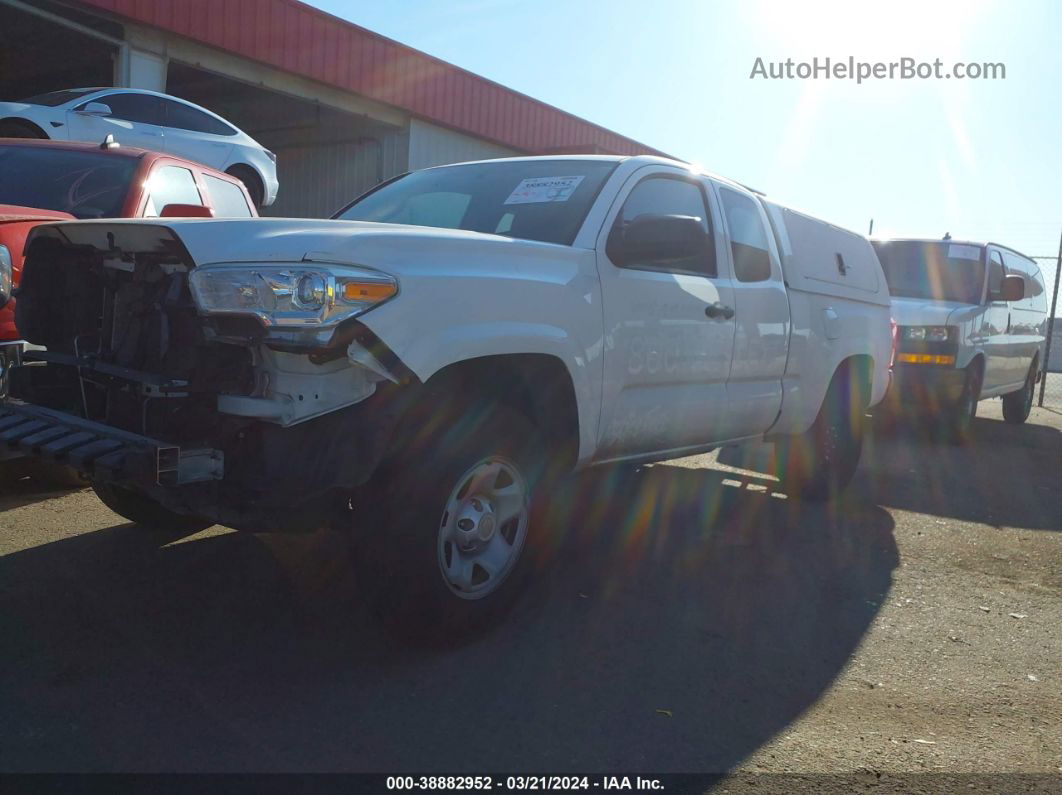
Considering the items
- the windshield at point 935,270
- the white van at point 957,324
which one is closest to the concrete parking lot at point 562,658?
the white van at point 957,324

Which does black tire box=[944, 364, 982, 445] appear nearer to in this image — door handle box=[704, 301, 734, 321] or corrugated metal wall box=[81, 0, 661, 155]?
door handle box=[704, 301, 734, 321]

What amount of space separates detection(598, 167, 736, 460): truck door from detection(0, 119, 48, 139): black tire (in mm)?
8903

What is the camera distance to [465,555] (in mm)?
3408

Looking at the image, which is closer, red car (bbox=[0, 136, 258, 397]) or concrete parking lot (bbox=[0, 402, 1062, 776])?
concrete parking lot (bbox=[0, 402, 1062, 776])

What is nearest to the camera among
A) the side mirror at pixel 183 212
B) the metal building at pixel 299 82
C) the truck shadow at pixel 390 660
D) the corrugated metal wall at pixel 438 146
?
the truck shadow at pixel 390 660

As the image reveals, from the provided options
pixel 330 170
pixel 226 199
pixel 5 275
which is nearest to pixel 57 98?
pixel 226 199

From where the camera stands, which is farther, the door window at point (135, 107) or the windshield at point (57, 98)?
the door window at point (135, 107)

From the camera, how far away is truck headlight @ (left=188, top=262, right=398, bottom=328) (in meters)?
2.85

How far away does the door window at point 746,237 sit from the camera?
507 cm

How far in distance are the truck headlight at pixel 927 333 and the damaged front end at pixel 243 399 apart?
26.3 ft

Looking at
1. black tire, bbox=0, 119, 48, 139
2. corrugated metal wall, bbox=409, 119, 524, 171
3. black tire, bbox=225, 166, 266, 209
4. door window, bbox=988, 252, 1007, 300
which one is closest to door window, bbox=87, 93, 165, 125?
black tire, bbox=0, 119, 48, 139

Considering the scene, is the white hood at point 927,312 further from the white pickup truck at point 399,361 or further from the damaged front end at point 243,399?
the damaged front end at point 243,399

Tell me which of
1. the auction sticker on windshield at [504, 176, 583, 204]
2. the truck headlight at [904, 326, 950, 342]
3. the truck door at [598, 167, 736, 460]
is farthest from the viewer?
the truck headlight at [904, 326, 950, 342]

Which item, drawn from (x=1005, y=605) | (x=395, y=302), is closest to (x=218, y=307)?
(x=395, y=302)
